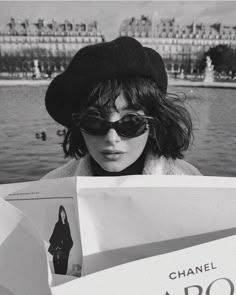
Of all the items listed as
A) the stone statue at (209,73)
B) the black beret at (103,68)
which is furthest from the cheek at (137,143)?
the stone statue at (209,73)

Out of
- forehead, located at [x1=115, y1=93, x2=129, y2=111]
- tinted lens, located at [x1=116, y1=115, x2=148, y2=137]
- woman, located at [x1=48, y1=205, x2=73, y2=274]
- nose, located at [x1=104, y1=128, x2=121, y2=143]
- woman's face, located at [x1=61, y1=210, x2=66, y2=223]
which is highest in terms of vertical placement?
forehead, located at [x1=115, y1=93, x2=129, y2=111]

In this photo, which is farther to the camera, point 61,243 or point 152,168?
point 152,168

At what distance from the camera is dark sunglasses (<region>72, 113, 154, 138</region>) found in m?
0.76

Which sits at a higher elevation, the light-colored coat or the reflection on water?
the light-colored coat

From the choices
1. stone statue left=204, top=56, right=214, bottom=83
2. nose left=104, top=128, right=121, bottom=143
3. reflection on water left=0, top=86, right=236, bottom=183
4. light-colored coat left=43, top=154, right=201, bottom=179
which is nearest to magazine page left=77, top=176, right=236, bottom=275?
nose left=104, top=128, right=121, bottom=143

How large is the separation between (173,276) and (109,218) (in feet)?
0.44

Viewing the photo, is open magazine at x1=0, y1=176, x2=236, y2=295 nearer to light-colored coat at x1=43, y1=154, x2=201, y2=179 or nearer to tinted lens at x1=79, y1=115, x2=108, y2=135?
tinted lens at x1=79, y1=115, x2=108, y2=135

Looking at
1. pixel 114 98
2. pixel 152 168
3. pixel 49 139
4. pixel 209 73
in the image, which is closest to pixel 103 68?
pixel 114 98

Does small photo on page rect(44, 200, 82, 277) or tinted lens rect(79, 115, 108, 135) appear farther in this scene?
tinted lens rect(79, 115, 108, 135)

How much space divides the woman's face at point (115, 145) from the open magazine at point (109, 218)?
0.85ft

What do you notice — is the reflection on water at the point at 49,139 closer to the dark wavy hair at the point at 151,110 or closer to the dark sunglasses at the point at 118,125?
the dark wavy hair at the point at 151,110

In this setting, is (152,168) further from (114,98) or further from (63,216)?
(63,216)

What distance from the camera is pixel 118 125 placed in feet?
2.50

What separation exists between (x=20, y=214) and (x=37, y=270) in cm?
7
